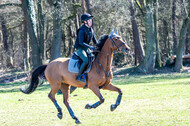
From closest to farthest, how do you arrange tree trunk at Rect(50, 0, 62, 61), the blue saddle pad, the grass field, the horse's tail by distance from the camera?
the grass field
the blue saddle pad
the horse's tail
tree trunk at Rect(50, 0, 62, 61)

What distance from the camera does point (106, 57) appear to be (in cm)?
966

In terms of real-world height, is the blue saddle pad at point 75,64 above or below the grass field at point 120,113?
above

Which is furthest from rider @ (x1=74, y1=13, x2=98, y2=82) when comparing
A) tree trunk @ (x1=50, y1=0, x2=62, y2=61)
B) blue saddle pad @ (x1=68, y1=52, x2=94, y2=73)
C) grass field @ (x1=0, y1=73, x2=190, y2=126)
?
tree trunk @ (x1=50, y1=0, x2=62, y2=61)

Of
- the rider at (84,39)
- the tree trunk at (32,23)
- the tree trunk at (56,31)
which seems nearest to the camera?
the rider at (84,39)

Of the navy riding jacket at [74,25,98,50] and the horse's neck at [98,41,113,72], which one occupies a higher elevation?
the navy riding jacket at [74,25,98,50]

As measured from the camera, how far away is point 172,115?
9547 millimetres

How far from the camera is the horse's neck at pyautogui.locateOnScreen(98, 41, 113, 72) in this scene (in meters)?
9.58

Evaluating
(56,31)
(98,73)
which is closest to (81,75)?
(98,73)

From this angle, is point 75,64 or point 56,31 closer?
point 75,64

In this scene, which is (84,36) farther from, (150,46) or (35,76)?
(150,46)

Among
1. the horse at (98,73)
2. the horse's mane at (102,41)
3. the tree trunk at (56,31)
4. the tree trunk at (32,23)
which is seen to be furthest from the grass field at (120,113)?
the tree trunk at (32,23)

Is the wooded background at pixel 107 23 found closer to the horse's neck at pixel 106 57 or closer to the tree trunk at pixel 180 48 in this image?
the tree trunk at pixel 180 48

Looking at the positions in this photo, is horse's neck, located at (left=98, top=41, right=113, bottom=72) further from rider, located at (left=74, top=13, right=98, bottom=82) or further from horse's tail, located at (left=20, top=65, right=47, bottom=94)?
horse's tail, located at (left=20, top=65, right=47, bottom=94)

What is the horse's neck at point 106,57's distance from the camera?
377 inches
